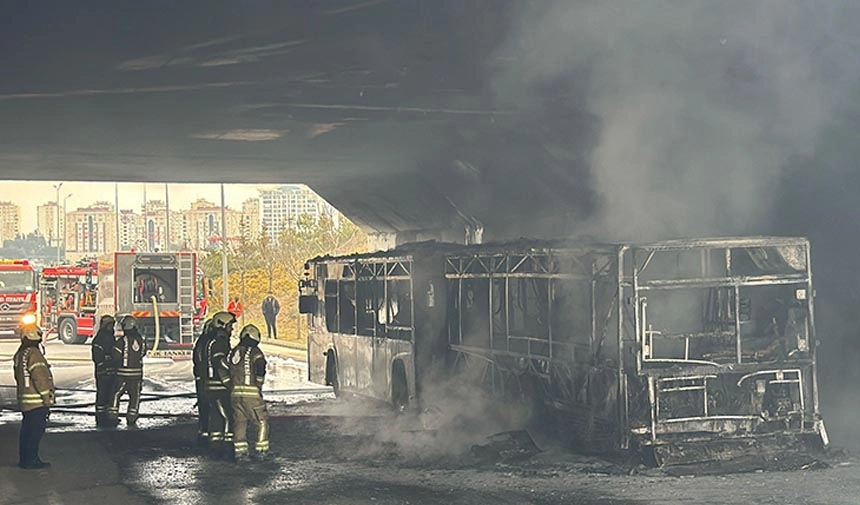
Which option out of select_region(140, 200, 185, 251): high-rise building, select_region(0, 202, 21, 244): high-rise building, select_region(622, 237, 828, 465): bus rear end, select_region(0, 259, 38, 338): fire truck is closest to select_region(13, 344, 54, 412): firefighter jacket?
select_region(622, 237, 828, 465): bus rear end

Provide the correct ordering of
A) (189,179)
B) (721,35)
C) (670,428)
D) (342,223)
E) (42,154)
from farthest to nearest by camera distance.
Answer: (342,223) < (189,179) < (42,154) < (721,35) < (670,428)

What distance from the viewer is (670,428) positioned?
12.1m

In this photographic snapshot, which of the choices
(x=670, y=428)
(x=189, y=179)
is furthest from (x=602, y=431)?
(x=189, y=179)

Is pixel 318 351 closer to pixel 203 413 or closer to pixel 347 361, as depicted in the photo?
pixel 347 361

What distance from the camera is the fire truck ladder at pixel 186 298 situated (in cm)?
3036

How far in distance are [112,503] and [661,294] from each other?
6419 millimetres

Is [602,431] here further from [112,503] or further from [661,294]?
[112,503]

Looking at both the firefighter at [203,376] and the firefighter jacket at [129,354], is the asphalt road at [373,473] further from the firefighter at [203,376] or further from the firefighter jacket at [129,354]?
the firefighter jacket at [129,354]

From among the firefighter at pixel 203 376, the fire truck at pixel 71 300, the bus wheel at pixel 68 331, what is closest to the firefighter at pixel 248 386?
the firefighter at pixel 203 376

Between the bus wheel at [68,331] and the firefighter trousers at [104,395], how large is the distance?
68.3 ft

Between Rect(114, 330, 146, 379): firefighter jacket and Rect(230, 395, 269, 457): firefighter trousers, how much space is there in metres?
4.38

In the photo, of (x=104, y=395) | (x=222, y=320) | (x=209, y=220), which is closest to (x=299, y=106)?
(x=222, y=320)

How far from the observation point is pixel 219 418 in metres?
14.2

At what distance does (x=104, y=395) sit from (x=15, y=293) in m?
23.4
